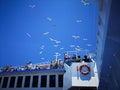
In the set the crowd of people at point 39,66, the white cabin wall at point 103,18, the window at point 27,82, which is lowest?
the window at point 27,82

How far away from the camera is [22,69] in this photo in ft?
54.1

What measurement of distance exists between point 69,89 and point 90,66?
277cm

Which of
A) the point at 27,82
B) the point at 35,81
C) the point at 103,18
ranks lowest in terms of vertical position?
the point at 27,82

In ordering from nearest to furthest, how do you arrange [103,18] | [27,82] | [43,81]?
[103,18] → [43,81] → [27,82]

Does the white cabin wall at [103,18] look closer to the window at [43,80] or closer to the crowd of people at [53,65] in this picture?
the crowd of people at [53,65]

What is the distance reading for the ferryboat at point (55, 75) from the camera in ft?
44.1

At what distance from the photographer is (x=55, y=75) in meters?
15.2

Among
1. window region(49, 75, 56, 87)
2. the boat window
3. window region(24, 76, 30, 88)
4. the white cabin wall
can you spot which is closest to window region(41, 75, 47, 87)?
the boat window

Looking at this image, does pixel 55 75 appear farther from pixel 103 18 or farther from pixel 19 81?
pixel 103 18

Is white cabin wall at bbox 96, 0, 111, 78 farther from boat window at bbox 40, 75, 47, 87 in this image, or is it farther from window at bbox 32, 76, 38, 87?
window at bbox 32, 76, 38, 87

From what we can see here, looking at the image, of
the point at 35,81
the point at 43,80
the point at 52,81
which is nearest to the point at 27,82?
the point at 35,81

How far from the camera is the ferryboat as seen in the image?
13430 mm

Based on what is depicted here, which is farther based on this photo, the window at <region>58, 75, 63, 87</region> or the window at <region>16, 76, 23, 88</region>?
the window at <region>16, 76, 23, 88</region>

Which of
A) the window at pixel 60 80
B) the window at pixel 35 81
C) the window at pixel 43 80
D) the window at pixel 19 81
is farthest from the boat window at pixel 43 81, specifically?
the window at pixel 19 81
